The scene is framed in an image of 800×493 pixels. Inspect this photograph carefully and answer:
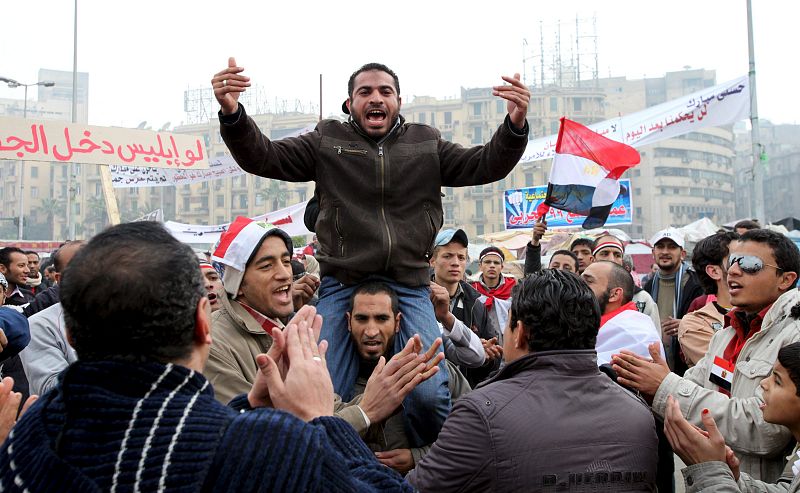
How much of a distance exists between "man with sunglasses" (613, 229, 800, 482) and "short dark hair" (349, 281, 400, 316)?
1.15m

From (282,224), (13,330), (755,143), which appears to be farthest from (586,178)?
(755,143)

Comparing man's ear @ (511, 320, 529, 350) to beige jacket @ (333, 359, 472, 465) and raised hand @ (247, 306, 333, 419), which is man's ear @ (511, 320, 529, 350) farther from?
raised hand @ (247, 306, 333, 419)

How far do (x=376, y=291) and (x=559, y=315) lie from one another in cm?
113

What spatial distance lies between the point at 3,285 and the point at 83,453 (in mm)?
4499

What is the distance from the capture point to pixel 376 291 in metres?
3.71

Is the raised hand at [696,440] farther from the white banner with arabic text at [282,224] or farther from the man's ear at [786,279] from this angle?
the white banner with arabic text at [282,224]

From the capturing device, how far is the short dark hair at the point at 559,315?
2869mm

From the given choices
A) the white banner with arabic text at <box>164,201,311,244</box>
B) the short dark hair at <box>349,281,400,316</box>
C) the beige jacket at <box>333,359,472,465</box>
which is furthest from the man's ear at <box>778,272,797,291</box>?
the white banner with arabic text at <box>164,201,311,244</box>

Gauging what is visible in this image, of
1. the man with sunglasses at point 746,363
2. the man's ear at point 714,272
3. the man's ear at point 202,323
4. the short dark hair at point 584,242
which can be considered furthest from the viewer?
the short dark hair at point 584,242

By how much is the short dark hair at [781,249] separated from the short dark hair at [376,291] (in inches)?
81.3

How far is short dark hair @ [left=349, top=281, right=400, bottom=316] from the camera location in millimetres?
3723

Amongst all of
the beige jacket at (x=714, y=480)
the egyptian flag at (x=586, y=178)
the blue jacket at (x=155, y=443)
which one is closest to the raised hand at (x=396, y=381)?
the beige jacket at (x=714, y=480)

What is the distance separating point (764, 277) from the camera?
Answer: 3947 millimetres

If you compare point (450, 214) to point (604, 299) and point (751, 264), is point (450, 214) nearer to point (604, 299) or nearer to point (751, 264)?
point (604, 299)
